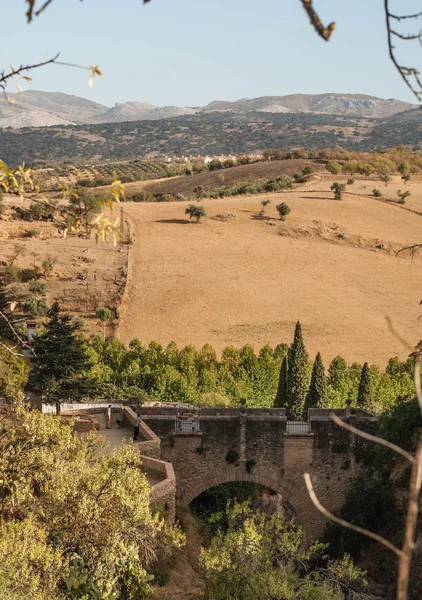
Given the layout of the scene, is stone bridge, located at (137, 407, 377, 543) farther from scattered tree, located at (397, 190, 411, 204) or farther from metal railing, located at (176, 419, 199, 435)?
scattered tree, located at (397, 190, 411, 204)

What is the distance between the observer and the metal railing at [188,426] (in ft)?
81.6

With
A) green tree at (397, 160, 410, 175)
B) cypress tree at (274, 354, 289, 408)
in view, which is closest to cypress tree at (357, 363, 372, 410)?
cypress tree at (274, 354, 289, 408)

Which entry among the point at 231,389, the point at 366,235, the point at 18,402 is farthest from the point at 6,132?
the point at 18,402

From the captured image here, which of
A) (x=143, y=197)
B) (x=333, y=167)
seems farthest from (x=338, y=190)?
(x=143, y=197)

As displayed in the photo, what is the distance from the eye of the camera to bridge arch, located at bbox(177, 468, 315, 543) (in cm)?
2512

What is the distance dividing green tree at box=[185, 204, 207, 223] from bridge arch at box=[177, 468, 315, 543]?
44.0 meters

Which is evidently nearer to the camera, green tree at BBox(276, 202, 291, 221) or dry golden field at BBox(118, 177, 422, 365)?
dry golden field at BBox(118, 177, 422, 365)

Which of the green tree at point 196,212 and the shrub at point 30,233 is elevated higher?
the green tree at point 196,212

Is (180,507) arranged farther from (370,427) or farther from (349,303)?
(349,303)

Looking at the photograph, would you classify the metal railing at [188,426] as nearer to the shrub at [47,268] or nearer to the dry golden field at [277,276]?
the dry golden field at [277,276]

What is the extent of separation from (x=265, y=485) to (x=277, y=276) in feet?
110

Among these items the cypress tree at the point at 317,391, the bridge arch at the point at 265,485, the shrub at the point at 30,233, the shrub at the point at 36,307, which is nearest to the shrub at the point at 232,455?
the bridge arch at the point at 265,485

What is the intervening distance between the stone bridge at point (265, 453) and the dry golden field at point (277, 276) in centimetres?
1963

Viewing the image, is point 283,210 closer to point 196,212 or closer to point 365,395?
point 196,212
